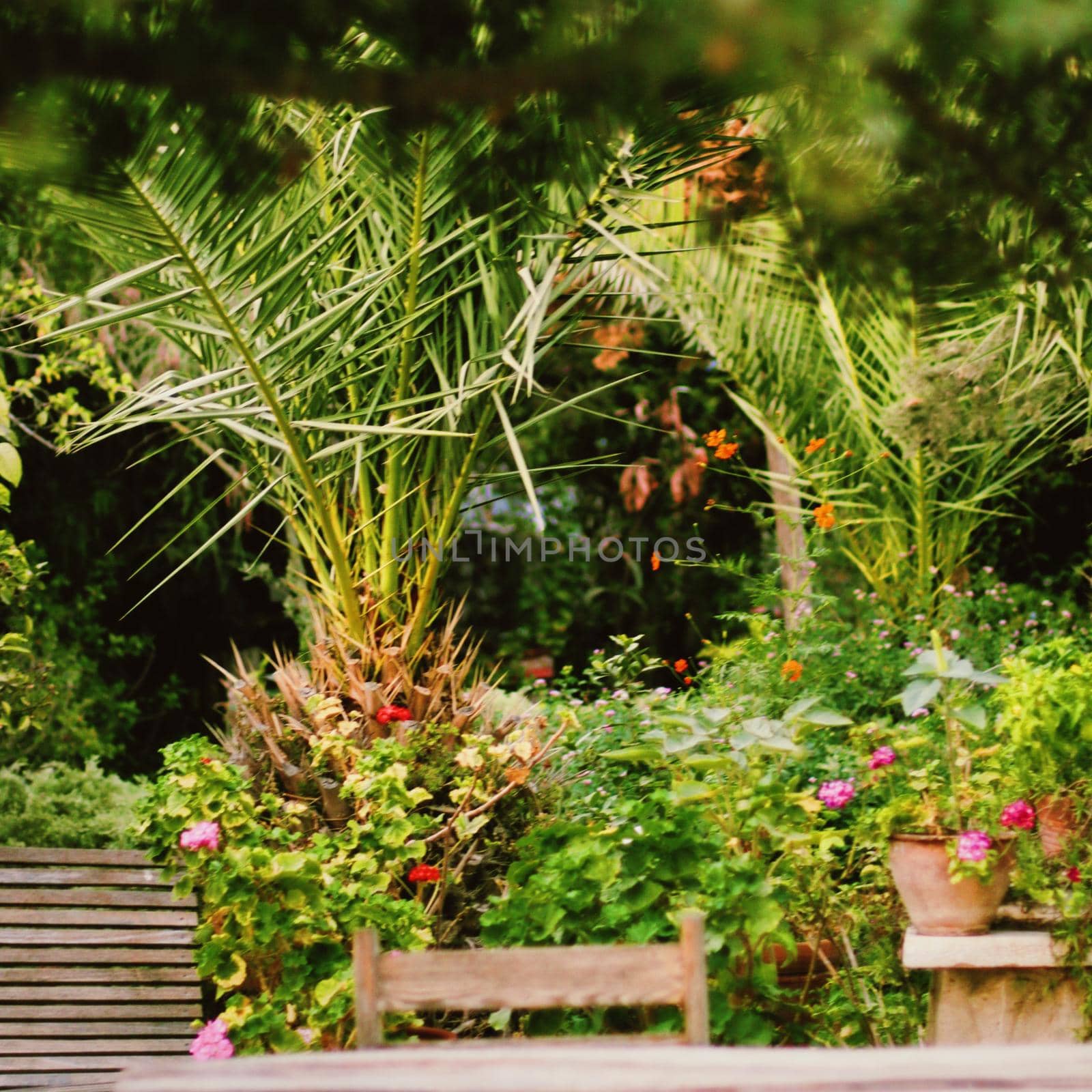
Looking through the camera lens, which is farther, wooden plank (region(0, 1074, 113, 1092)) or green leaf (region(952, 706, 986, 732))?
wooden plank (region(0, 1074, 113, 1092))

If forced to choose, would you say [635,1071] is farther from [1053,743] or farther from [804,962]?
[804,962]

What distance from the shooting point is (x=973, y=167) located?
5.63 ft

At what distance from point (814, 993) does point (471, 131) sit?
2.09 metres

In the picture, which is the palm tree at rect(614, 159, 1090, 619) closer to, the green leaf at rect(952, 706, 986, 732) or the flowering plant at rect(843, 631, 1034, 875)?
the flowering plant at rect(843, 631, 1034, 875)

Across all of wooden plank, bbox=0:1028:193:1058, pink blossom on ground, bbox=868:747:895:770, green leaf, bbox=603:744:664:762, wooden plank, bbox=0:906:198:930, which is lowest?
wooden plank, bbox=0:1028:193:1058

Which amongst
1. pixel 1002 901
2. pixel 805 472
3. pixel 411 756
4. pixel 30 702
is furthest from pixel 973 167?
pixel 30 702

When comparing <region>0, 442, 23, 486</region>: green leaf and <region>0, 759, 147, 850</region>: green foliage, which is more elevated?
<region>0, 442, 23, 486</region>: green leaf

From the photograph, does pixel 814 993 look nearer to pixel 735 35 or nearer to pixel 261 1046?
pixel 261 1046

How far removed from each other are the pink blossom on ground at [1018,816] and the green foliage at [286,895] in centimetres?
116

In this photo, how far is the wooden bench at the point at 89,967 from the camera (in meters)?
2.72

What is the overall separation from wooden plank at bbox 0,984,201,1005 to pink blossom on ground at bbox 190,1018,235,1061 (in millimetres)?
428

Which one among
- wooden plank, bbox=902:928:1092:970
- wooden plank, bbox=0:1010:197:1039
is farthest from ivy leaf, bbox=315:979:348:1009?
wooden plank, bbox=902:928:1092:970

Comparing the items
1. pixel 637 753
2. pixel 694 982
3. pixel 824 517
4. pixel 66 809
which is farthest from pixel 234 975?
pixel 824 517

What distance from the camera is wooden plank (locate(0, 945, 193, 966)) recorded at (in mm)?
2859
